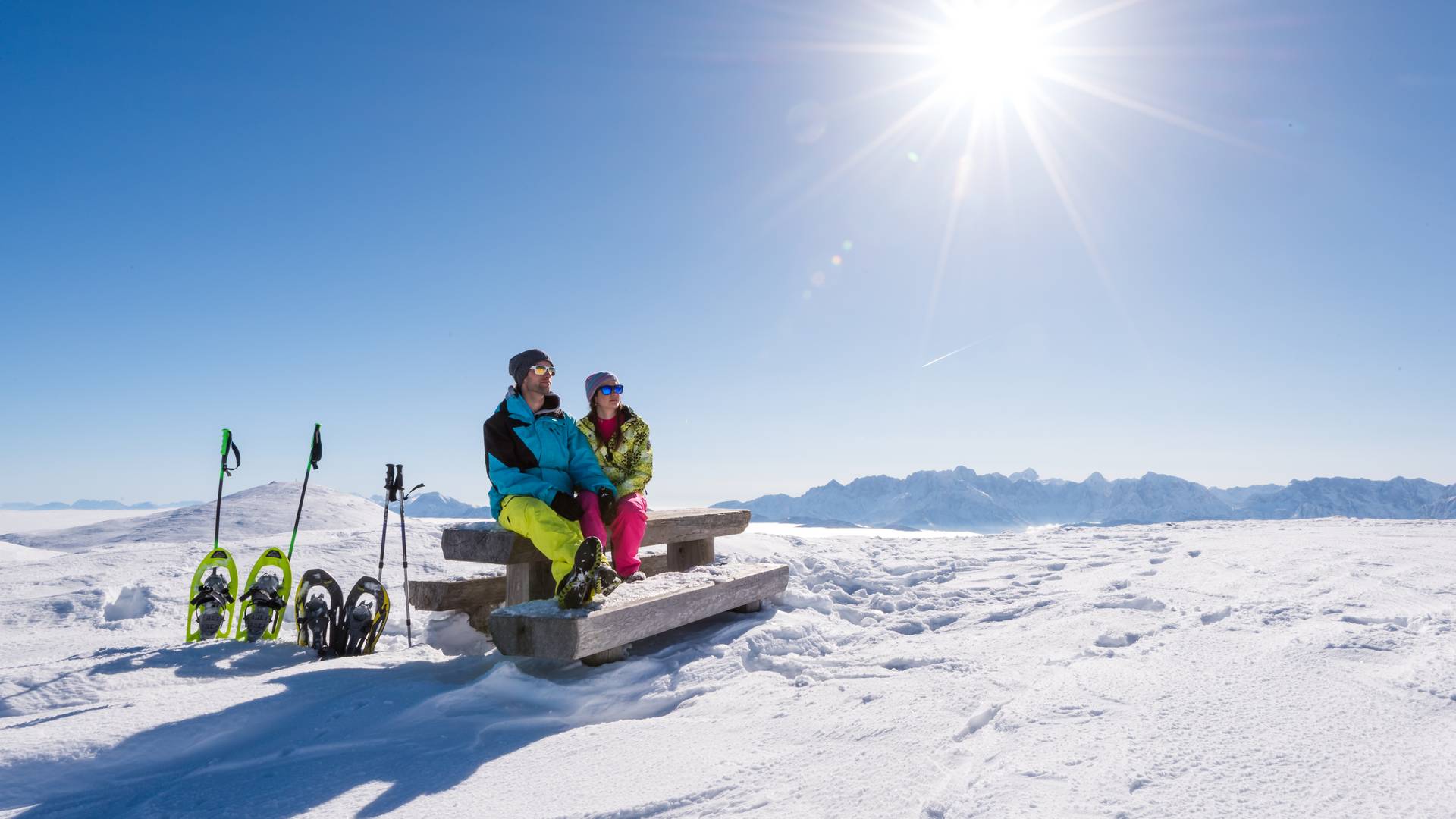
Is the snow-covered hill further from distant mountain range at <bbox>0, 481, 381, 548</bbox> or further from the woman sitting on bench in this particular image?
the woman sitting on bench

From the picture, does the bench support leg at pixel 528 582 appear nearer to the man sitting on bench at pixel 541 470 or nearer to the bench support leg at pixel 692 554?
the man sitting on bench at pixel 541 470

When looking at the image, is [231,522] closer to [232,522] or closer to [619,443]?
[232,522]

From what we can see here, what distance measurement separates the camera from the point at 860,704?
2.83 metres

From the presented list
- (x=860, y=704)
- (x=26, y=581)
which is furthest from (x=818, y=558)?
(x=26, y=581)

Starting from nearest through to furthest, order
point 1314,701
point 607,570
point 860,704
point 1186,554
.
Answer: point 1314,701
point 860,704
point 607,570
point 1186,554

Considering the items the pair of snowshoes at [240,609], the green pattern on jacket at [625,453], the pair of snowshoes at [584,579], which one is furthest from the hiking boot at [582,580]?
the pair of snowshoes at [240,609]

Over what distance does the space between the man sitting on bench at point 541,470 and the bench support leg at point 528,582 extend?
1.22 feet

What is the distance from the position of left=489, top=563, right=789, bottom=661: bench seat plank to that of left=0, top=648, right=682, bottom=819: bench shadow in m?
0.24

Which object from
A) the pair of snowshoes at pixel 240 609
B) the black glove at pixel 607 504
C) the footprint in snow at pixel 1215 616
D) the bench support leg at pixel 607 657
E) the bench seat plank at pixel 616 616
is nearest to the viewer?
the bench seat plank at pixel 616 616

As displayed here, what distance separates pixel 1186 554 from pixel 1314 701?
524cm

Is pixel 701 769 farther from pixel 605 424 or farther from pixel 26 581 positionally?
pixel 26 581

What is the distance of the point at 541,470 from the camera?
4387 millimetres

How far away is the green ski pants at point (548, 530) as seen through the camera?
395cm

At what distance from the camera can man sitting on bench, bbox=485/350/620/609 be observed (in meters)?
3.96
